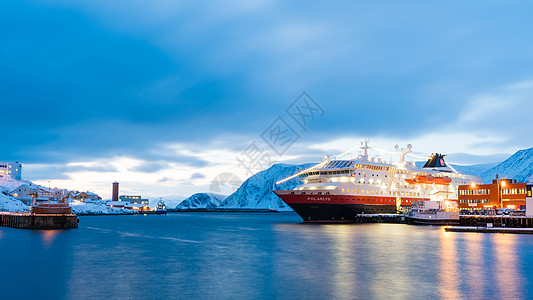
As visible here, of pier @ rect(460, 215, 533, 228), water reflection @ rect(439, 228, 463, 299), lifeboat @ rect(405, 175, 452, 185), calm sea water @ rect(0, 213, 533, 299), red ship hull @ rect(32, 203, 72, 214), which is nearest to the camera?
water reflection @ rect(439, 228, 463, 299)

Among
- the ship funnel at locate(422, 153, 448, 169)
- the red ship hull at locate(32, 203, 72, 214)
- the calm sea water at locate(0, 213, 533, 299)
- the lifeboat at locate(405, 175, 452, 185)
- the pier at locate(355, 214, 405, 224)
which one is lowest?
the calm sea water at locate(0, 213, 533, 299)

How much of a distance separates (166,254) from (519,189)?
84.7 metres

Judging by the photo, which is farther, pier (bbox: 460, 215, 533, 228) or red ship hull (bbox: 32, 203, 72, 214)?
red ship hull (bbox: 32, 203, 72, 214)

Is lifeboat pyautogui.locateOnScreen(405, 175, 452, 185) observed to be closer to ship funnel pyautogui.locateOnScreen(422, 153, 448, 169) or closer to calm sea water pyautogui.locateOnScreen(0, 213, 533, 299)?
ship funnel pyautogui.locateOnScreen(422, 153, 448, 169)

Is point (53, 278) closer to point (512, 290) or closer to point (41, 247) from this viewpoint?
point (41, 247)

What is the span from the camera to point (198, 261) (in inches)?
1342

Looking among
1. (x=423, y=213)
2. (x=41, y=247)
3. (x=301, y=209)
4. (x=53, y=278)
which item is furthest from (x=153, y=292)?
(x=423, y=213)

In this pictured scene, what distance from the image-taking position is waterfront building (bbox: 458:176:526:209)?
95688 millimetres

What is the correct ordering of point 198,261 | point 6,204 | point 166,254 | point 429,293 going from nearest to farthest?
point 429,293 → point 198,261 → point 166,254 → point 6,204

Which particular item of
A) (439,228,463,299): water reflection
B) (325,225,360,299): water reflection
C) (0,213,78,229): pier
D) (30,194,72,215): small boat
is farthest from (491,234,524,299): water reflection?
(30,194,72,215): small boat

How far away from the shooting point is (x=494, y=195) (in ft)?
331

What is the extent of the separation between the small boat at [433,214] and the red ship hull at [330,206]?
7.78m

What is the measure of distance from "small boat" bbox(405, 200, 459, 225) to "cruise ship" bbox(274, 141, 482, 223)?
802cm

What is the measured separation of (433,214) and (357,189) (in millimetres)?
14545
